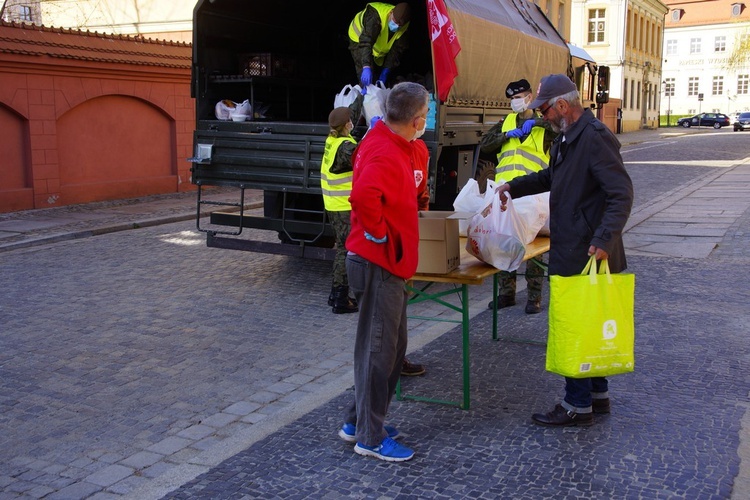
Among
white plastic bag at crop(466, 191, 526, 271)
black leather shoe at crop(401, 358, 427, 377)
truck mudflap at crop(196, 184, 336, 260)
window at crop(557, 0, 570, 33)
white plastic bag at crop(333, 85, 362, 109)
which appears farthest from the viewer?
window at crop(557, 0, 570, 33)

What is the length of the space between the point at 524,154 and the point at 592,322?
307 cm

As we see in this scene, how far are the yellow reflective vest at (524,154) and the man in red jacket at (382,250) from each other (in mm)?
3074

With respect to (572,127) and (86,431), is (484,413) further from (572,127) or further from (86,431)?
(86,431)

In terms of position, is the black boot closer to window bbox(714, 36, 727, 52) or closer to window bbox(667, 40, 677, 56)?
window bbox(714, 36, 727, 52)

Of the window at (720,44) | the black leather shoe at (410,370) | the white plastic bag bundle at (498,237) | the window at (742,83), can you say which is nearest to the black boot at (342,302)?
the black leather shoe at (410,370)

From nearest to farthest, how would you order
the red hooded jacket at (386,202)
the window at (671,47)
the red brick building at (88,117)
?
the red hooded jacket at (386,202), the red brick building at (88,117), the window at (671,47)

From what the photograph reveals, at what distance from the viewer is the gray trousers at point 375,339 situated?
3.98 metres

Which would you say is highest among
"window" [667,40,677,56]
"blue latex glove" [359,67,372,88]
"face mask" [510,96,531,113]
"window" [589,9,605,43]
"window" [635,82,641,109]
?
"window" [667,40,677,56]

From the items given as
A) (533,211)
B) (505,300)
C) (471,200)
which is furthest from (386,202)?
(505,300)

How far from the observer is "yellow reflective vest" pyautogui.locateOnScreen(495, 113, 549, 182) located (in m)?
6.92

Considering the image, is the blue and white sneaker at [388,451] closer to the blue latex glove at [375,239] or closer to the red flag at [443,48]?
the blue latex glove at [375,239]

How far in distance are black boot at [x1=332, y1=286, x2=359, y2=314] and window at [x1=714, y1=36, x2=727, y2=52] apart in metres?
75.7

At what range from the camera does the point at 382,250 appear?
394 cm

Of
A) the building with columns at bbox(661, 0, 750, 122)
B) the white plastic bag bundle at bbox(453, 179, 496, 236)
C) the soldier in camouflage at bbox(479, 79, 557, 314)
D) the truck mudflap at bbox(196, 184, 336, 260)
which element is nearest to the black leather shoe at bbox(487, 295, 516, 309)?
the soldier in camouflage at bbox(479, 79, 557, 314)
